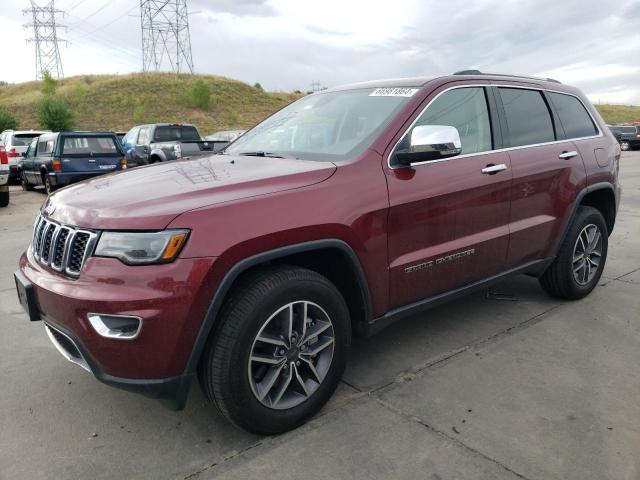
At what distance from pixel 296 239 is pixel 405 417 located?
1.11 meters

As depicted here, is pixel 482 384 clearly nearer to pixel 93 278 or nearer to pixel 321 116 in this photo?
pixel 321 116

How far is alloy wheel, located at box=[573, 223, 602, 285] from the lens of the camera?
14.6ft

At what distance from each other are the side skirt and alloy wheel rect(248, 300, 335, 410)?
370mm

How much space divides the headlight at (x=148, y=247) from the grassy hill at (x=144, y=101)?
47.0 m

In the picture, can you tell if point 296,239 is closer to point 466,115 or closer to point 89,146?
point 466,115

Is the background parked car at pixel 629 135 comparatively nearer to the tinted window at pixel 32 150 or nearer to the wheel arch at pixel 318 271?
the tinted window at pixel 32 150

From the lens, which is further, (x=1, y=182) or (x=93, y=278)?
(x=1, y=182)

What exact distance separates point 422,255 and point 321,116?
1.20m

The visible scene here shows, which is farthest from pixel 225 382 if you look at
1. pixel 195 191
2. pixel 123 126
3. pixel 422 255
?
pixel 123 126

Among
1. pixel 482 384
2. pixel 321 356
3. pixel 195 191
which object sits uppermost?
pixel 195 191

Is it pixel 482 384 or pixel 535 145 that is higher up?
pixel 535 145

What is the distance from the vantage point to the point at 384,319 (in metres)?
3.07

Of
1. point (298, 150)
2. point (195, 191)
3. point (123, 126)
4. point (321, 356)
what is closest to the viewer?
point (195, 191)

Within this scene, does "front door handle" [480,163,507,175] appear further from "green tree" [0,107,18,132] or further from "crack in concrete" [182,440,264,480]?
"green tree" [0,107,18,132]
